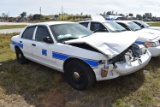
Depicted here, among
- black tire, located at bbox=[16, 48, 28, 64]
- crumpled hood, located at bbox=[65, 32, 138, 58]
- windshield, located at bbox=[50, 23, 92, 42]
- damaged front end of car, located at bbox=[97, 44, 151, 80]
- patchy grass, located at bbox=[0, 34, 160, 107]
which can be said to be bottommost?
patchy grass, located at bbox=[0, 34, 160, 107]

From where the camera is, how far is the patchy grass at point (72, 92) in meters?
3.65

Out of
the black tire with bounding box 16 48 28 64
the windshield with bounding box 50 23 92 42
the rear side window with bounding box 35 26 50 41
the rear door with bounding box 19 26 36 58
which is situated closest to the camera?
the windshield with bounding box 50 23 92 42

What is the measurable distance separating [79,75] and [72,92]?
1.39ft

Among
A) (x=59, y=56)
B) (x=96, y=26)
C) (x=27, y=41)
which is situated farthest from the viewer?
(x=96, y=26)

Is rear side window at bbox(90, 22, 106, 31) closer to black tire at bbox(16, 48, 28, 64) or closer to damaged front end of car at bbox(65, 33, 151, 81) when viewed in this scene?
black tire at bbox(16, 48, 28, 64)

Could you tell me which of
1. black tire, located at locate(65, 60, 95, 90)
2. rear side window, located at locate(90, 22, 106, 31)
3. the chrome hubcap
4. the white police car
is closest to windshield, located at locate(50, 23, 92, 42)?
the white police car

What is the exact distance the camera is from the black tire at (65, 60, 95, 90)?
3.75m

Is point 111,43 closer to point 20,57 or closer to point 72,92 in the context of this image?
point 72,92

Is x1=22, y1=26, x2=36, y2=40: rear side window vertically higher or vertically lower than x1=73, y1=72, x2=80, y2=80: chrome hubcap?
higher

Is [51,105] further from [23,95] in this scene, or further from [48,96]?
[23,95]

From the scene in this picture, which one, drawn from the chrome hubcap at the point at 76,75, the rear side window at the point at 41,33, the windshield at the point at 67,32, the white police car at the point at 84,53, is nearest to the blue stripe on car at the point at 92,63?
the white police car at the point at 84,53

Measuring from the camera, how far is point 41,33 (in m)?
5.08

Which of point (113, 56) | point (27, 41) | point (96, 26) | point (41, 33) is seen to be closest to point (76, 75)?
point (113, 56)

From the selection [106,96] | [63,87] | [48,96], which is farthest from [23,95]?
[106,96]
